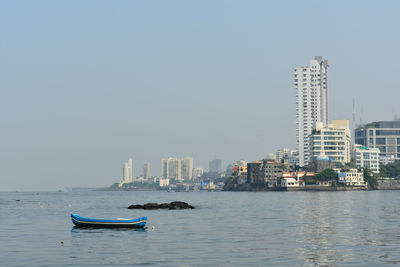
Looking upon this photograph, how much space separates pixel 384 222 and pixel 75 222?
45.9m

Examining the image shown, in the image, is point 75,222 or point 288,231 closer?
point 288,231

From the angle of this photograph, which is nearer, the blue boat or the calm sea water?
the calm sea water

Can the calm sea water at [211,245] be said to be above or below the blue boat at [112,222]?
below

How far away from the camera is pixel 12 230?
85.5m

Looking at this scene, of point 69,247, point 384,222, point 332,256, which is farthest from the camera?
point 384,222

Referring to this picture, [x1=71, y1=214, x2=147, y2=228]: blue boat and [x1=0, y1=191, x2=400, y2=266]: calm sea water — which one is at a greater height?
[x1=71, y1=214, x2=147, y2=228]: blue boat

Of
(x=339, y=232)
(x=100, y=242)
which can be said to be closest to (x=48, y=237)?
(x=100, y=242)

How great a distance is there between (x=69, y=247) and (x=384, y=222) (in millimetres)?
50828

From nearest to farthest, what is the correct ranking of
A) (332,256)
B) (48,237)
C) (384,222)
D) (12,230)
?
(332,256)
(48,237)
(12,230)
(384,222)

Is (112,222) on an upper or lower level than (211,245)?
upper

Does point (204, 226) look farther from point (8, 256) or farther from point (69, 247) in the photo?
point (8, 256)

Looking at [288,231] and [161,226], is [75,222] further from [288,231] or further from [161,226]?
[288,231]

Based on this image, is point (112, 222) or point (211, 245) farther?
point (112, 222)

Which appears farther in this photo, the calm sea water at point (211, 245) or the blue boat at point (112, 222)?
the blue boat at point (112, 222)
